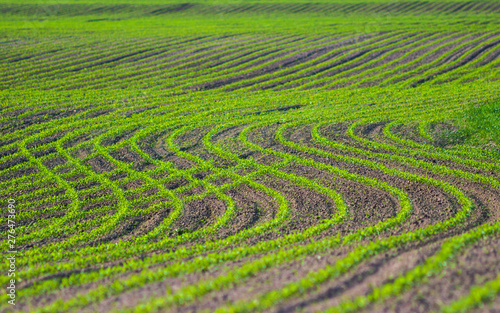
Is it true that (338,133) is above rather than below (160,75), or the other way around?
below

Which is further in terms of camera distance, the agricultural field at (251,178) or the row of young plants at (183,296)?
the agricultural field at (251,178)

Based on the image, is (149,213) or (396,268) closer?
(396,268)

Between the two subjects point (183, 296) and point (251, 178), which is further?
point (251, 178)

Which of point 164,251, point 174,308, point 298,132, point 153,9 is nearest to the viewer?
point 174,308

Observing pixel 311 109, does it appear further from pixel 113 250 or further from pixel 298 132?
pixel 113 250

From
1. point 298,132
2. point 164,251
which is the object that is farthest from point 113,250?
point 298,132

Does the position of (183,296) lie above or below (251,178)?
below

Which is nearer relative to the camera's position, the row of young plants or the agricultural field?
the row of young plants

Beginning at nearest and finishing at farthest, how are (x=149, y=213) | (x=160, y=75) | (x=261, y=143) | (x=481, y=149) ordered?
(x=149, y=213), (x=481, y=149), (x=261, y=143), (x=160, y=75)
